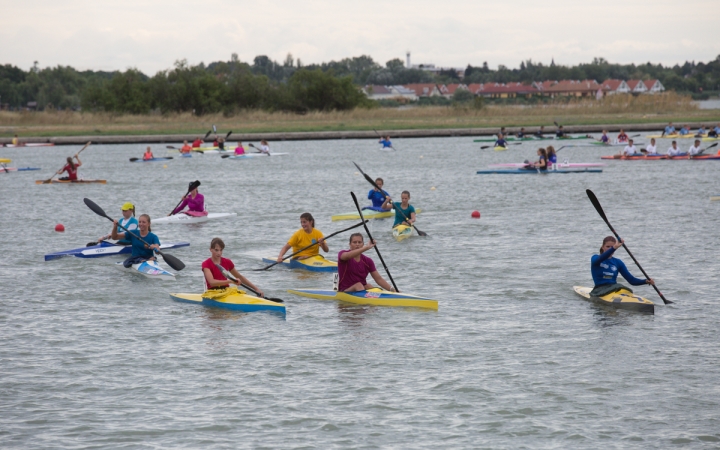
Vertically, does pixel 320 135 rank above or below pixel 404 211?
above

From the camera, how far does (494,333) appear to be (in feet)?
45.0

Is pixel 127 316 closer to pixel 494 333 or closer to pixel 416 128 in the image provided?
pixel 494 333

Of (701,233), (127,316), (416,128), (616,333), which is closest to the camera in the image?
(616,333)

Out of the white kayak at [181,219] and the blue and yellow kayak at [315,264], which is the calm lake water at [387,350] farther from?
the white kayak at [181,219]

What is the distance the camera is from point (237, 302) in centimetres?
1526

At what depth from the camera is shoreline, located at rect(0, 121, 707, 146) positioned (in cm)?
6831

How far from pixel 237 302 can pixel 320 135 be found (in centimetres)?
5644

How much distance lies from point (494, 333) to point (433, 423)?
3963 millimetres

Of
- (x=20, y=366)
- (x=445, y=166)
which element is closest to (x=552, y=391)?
(x=20, y=366)

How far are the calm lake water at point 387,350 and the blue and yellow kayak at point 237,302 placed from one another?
215 millimetres

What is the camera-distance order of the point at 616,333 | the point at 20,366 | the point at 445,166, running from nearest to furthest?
the point at 20,366 → the point at 616,333 → the point at 445,166

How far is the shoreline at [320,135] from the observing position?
68.3 meters

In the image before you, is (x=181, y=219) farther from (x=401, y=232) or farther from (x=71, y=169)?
(x=71, y=169)

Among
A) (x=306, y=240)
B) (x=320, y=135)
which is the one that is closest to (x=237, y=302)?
(x=306, y=240)
